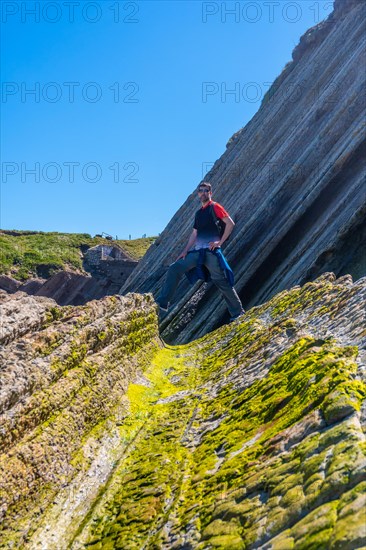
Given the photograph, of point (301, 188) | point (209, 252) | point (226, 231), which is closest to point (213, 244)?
point (209, 252)

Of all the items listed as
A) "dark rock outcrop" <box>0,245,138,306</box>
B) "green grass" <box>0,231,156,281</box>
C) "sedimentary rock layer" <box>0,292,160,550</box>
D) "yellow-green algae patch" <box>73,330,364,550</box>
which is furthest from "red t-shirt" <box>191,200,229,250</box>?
"green grass" <box>0,231,156,281</box>

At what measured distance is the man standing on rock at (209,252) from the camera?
13109mm

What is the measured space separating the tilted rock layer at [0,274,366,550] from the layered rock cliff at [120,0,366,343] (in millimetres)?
7588

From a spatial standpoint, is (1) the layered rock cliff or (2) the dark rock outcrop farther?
(2) the dark rock outcrop

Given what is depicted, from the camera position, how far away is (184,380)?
26.2 ft

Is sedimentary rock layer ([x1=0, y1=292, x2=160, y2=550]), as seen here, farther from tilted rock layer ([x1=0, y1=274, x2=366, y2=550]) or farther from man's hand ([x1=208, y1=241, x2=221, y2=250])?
man's hand ([x1=208, y1=241, x2=221, y2=250])

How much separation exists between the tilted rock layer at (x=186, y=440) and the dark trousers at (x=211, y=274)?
5.74 metres

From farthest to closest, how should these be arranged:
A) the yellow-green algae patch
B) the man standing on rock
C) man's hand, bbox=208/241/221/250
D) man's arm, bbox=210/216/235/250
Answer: the man standing on rock → man's hand, bbox=208/241/221/250 → man's arm, bbox=210/216/235/250 → the yellow-green algae patch

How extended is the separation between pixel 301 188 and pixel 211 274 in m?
7.70

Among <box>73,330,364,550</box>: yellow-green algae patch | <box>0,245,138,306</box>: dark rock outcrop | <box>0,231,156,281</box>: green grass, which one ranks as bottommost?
<box>73,330,364,550</box>: yellow-green algae patch

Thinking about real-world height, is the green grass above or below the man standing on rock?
above

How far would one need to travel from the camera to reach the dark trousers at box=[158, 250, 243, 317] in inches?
524

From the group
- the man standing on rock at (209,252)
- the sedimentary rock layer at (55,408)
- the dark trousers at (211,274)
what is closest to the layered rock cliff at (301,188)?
the dark trousers at (211,274)

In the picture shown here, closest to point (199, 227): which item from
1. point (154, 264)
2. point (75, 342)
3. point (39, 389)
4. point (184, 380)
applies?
point (184, 380)
